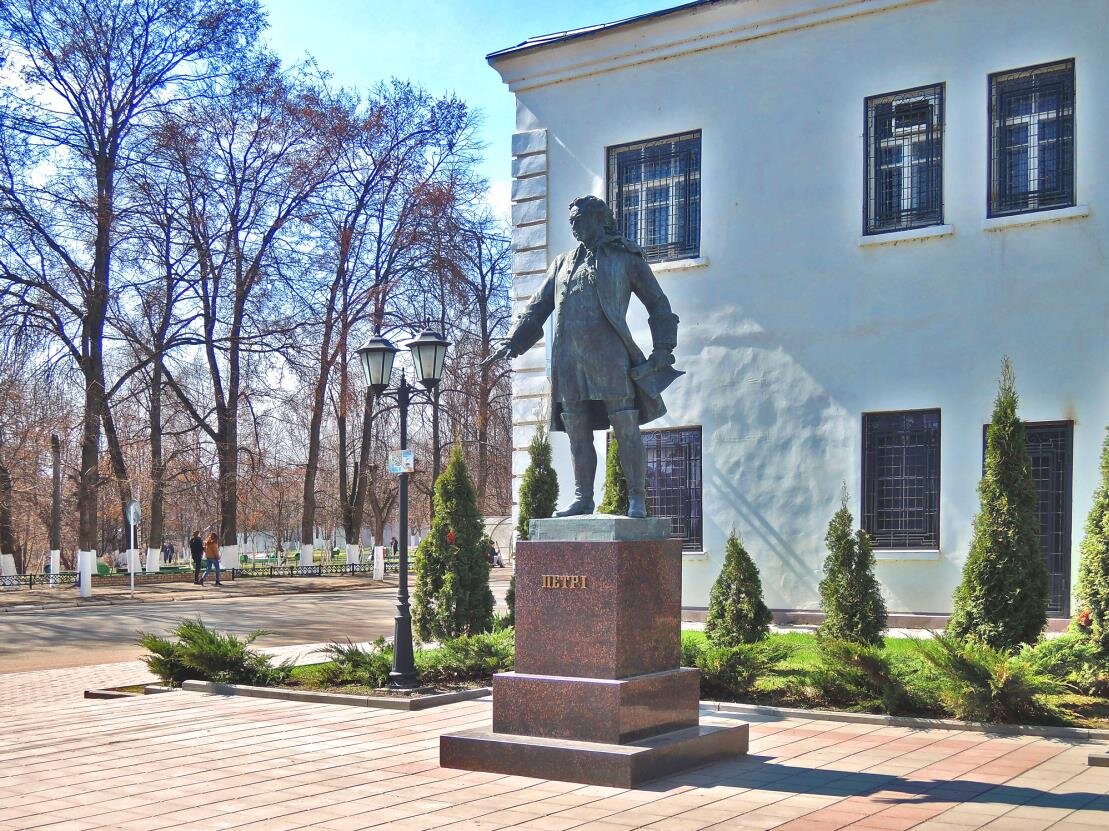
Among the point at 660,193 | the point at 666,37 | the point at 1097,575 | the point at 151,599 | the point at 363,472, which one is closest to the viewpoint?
the point at 1097,575

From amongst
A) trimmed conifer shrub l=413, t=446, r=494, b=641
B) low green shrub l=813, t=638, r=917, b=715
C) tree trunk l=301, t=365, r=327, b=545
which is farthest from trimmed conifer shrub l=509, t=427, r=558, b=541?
tree trunk l=301, t=365, r=327, b=545

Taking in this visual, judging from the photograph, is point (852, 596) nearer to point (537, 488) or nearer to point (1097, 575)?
point (1097, 575)

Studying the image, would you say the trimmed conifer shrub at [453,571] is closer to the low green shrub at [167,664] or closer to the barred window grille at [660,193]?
the low green shrub at [167,664]

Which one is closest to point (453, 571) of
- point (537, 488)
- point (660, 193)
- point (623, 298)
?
point (537, 488)

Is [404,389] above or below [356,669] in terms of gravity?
above

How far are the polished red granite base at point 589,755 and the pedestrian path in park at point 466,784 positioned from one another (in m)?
0.10

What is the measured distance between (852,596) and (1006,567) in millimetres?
1517

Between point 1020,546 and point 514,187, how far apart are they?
32.5ft

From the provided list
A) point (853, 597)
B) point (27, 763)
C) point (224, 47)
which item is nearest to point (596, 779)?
point (27, 763)

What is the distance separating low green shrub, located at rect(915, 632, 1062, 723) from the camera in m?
8.84

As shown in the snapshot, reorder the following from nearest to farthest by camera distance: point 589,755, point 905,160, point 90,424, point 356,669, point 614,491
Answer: point 589,755 → point 356,669 → point 614,491 → point 905,160 → point 90,424

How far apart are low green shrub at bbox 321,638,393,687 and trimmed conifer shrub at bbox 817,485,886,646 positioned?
432 centimetres

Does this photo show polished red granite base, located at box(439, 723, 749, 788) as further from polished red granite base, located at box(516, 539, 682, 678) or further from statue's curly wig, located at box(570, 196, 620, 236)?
statue's curly wig, located at box(570, 196, 620, 236)

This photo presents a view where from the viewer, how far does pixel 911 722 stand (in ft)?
30.0
